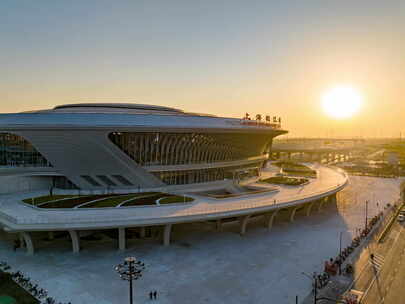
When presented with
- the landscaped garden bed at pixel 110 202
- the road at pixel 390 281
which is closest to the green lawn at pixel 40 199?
the landscaped garden bed at pixel 110 202

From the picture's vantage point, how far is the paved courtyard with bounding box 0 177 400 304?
26438 millimetres

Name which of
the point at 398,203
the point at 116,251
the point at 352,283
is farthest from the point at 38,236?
the point at 398,203

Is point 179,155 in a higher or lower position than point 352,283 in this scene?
higher

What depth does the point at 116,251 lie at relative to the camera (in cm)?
3538

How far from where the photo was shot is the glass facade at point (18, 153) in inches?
1911

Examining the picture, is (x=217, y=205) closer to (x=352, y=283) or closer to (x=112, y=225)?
(x=112, y=225)

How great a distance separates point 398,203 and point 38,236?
6397cm

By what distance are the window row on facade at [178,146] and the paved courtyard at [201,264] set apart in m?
13.0

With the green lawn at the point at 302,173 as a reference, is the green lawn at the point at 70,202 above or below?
above

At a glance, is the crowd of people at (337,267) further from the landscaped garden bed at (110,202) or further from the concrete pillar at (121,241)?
the landscaped garden bed at (110,202)

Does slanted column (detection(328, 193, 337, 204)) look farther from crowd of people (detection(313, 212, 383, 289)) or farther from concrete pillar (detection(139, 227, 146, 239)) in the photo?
concrete pillar (detection(139, 227, 146, 239))

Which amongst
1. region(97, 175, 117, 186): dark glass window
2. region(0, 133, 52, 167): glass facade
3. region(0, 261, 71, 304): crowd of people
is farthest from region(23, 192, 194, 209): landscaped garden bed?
region(0, 261, 71, 304): crowd of people

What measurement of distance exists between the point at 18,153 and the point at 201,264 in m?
35.6

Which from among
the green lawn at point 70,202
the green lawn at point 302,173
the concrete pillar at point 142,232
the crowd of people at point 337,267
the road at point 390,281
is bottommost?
the road at point 390,281
